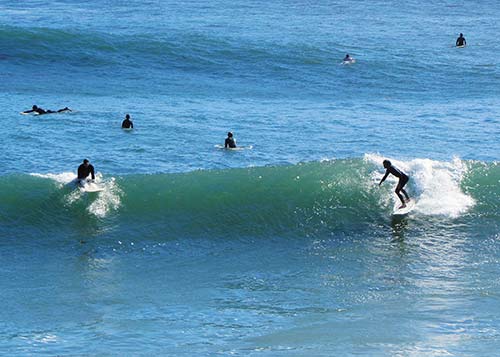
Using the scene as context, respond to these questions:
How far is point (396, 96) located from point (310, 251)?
23.8 meters

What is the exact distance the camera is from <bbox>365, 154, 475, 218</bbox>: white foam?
77.6 feet

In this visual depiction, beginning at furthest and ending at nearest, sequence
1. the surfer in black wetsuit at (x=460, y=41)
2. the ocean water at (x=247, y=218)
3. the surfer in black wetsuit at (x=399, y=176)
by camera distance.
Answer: the surfer in black wetsuit at (x=460, y=41)
the surfer in black wetsuit at (x=399, y=176)
the ocean water at (x=247, y=218)

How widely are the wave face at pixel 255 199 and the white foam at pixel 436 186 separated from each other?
2 centimetres

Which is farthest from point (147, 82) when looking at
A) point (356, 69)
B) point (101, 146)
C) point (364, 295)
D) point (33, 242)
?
point (364, 295)

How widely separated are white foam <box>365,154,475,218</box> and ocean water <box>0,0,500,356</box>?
0.06m

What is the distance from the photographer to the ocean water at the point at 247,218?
672 inches

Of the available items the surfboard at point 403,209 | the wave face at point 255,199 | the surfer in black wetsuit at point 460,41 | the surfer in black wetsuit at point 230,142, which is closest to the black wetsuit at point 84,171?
the wave face at point 255,199

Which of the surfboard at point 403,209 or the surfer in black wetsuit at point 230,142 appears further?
the surfer in black wetsuit at point 230,142

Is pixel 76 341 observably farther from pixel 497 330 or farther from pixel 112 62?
pixel 112 62

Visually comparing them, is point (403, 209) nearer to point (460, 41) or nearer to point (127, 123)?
point (127, 123)

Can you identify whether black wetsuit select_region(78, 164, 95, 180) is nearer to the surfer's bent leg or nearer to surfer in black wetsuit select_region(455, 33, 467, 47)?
the surfer's bent leg

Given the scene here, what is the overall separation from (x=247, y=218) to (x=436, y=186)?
15.1 feet

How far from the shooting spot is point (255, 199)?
24469mm

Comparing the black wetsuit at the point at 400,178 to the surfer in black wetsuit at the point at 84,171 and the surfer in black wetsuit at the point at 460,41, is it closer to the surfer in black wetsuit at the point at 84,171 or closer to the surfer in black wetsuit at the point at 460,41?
the surfer in black wetsuit at the point at 84,171
